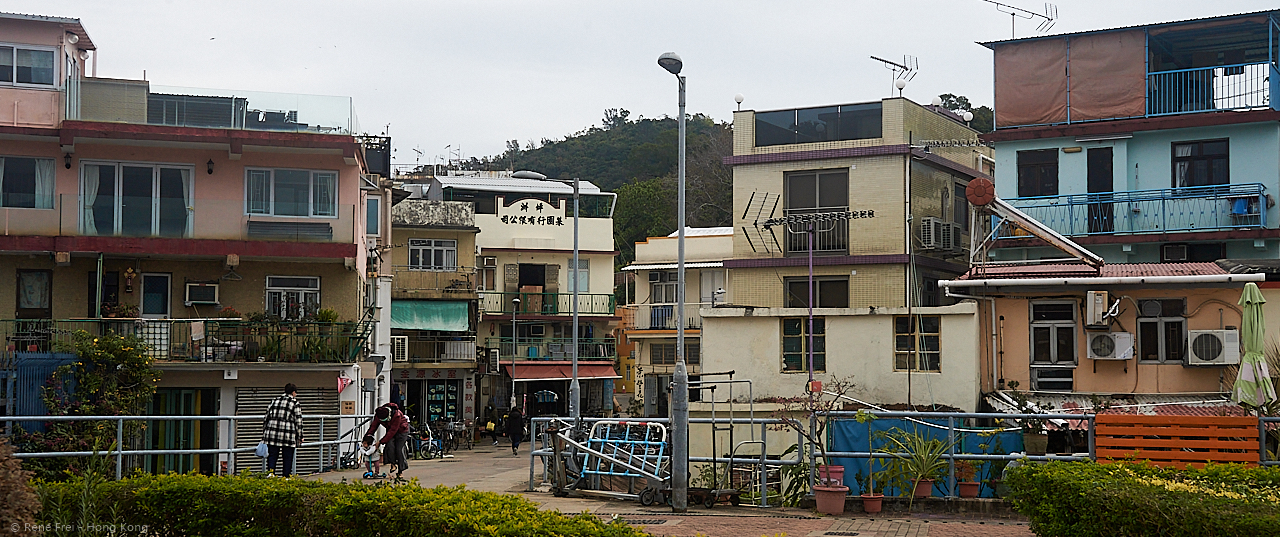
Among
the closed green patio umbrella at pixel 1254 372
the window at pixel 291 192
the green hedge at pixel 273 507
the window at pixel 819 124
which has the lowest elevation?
the green hedge at pixel 273 507

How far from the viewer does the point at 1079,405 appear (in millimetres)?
23750

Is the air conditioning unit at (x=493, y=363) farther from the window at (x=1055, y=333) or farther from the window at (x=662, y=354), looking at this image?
the window at (x=1055, y=333)

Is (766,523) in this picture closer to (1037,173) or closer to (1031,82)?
(1037,173)

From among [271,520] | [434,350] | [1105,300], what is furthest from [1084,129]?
[434,350]

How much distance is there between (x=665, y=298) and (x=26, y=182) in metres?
25.5

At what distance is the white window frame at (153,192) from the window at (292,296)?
238cm

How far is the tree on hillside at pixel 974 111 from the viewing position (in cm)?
5497

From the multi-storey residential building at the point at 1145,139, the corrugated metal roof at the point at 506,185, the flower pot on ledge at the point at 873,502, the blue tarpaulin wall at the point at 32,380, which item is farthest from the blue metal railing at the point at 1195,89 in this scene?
the corrugated metal roof at the point at 506,185

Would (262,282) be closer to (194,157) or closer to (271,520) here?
(194,157)

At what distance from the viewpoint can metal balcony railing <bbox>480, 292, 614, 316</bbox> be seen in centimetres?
5438

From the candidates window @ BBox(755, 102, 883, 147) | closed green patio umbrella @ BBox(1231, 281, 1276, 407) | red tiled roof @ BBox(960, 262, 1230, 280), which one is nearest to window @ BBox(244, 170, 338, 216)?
window @ BBox(755, 102, 883, 147)

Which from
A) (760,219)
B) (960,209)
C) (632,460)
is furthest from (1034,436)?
(960,209)

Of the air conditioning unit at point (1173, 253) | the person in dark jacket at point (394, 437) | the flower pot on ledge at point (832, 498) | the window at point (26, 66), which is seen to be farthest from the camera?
the window at point (26, 66)

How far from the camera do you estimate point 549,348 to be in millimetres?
54500
